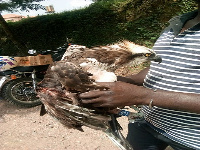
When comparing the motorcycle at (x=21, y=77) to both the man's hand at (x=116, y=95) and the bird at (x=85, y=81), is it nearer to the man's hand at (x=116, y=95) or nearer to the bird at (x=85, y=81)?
the bird at (x=85, y=81)

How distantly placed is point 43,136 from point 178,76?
3.03 meters

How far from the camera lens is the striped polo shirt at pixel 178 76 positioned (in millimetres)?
1304

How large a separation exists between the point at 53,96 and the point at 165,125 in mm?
831

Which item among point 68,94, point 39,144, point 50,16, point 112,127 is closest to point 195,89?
point 112,127

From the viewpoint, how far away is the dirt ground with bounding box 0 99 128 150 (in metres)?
3.37

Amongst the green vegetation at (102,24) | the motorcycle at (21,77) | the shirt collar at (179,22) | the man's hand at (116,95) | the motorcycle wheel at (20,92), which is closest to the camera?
the man's hand at (116,95)

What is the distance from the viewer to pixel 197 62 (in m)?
1.28

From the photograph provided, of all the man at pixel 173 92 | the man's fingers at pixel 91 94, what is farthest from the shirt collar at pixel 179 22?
the man's fingers at pixel 91 94

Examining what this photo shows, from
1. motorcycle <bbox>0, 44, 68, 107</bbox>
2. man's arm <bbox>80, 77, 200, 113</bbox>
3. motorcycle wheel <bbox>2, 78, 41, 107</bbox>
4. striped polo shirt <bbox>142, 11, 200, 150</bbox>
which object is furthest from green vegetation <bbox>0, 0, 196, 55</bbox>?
man's arm <bbox>80, 77, 200, 113</bbox>

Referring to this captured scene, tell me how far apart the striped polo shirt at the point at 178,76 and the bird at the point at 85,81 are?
0.12 m

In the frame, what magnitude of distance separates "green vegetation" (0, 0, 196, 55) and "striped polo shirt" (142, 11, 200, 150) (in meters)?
5.48

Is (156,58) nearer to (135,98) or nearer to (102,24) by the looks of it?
(135,98)

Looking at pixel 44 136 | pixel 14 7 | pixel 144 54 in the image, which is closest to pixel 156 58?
pixel 144 54

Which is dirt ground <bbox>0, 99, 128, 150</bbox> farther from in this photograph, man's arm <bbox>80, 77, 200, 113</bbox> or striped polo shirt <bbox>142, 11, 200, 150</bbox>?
man's arm <bbox>80, 77, 200, 113</bbox>
